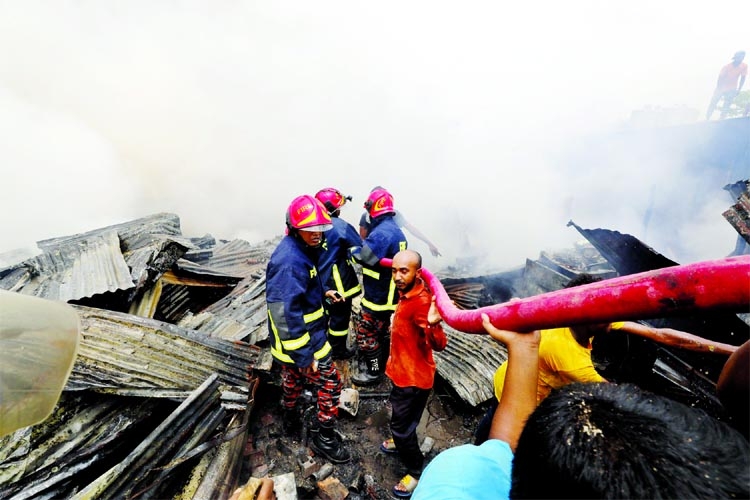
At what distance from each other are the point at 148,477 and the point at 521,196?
1290 centimetres

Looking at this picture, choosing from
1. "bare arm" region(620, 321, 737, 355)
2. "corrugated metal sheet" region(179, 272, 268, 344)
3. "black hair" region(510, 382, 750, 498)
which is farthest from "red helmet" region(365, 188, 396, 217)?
"black hair" region(510, 382, 750, 498)

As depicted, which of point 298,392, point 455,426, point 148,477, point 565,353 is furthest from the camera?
point 455,426

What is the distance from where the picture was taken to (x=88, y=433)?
8.61 ft

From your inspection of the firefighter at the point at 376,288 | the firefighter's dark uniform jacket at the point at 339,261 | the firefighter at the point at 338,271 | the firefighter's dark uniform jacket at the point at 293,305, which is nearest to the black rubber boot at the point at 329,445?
the firefighter's dark uniform jacket at the point at 293,305

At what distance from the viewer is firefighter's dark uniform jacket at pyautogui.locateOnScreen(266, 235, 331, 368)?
2.84 m

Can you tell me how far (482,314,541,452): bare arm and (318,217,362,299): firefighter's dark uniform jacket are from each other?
309 centimetres

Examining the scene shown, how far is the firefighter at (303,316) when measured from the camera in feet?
9.36

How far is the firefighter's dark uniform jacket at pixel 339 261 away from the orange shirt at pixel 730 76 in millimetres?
12527

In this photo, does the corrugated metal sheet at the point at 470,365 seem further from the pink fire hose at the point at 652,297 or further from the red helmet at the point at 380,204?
the pink fire hose at the point at 652,297

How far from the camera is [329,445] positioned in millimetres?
3277

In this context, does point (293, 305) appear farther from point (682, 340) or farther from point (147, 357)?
point (682, 340)

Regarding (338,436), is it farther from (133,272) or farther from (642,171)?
(642,171)

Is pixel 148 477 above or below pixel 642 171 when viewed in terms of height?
below

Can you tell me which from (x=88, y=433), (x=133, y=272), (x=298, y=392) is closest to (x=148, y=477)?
(x=88, y=433)
